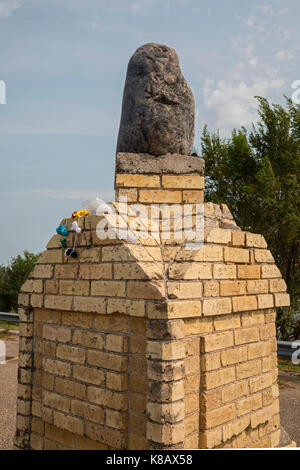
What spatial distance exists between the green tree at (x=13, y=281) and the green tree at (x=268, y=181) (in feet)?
30.2

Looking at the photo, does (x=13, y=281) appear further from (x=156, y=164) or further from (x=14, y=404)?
(x=156, y=164)

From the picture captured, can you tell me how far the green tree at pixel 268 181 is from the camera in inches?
499

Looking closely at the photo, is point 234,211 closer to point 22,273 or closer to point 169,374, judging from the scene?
point 22,273

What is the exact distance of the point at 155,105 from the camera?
401cm

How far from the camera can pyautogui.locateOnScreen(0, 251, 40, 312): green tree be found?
58.7 ft

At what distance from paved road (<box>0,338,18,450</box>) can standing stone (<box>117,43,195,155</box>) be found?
490 centimetres

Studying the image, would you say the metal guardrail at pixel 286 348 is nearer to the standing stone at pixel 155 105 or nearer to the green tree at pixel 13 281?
the standing stone at pixel 155 105

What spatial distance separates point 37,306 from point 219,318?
1857 mm

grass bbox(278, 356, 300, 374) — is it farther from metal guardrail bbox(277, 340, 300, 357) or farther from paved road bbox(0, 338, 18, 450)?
paved road bbox(0, 338, 18, 450)

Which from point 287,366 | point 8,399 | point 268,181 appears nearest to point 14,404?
point 8,399

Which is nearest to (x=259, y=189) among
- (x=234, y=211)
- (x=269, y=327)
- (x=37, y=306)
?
(x=234, y=211)

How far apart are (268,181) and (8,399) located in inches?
372

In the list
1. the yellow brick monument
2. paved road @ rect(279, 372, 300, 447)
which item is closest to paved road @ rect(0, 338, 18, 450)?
the yellow brick monument

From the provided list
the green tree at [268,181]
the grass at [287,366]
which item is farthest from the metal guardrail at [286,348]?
the green tree at [268,181]
